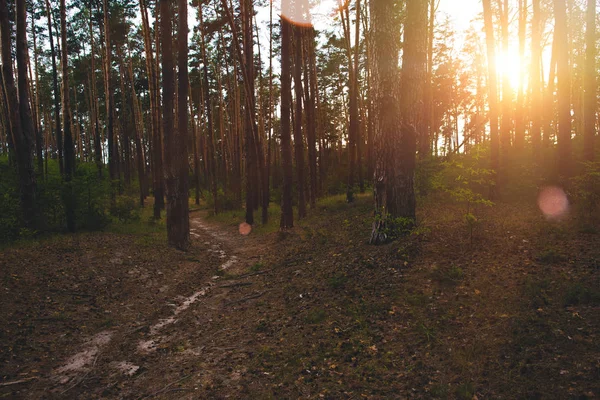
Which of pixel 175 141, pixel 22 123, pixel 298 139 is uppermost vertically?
pixel 22 123

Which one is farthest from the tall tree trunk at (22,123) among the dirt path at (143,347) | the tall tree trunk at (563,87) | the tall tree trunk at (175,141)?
the tall tree trunk at (563,87)

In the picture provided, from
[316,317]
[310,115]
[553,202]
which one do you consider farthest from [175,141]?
[553,202]

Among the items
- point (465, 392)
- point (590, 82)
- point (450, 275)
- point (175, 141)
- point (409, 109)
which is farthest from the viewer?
point (175, 141)

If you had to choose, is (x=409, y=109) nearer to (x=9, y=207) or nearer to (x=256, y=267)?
(x=256, y=267)

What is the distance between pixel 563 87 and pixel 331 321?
958 centimetres

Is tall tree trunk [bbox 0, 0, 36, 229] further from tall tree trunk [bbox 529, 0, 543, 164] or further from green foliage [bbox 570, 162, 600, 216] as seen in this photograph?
tall tree trunk [bbox 529, 0, 543, 164]

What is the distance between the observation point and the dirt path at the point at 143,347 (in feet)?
13.0

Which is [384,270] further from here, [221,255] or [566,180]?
[566,180]

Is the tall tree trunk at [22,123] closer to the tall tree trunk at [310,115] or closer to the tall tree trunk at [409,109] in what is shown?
the tall tree trunk at [409,109]

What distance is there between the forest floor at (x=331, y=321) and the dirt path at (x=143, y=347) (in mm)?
26

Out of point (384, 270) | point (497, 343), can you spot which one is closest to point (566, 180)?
point (384, 270)

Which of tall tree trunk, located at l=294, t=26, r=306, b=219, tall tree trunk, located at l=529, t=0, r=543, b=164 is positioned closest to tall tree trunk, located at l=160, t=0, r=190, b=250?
tall tree trunk, located at l=294, t=26, r=306, b=219

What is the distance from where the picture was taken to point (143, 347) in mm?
5031

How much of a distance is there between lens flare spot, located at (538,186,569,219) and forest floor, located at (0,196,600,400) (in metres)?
0.55
